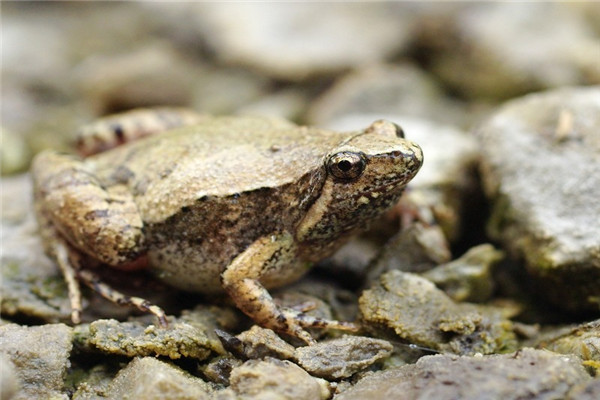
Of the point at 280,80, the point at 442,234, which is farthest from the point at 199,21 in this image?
the point at 442,234

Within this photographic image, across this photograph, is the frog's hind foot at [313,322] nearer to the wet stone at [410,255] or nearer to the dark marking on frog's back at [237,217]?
the dark marking on frog's back at [237,217]

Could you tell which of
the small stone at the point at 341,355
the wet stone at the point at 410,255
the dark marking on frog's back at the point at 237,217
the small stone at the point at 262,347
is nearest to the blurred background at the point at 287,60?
the wet stone at the point at 410,255

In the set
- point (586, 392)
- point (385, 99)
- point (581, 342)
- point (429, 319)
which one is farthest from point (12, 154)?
point (586, 392)

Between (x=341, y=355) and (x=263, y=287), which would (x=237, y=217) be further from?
(x=341, y=355)

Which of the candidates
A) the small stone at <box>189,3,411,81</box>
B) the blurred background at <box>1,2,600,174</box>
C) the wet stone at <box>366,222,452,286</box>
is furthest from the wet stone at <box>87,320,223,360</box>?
the small stone at <box>189,3,411,81</box>

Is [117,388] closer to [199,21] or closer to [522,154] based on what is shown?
[522,154]

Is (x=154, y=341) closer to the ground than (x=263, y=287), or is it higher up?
closer to the ground
